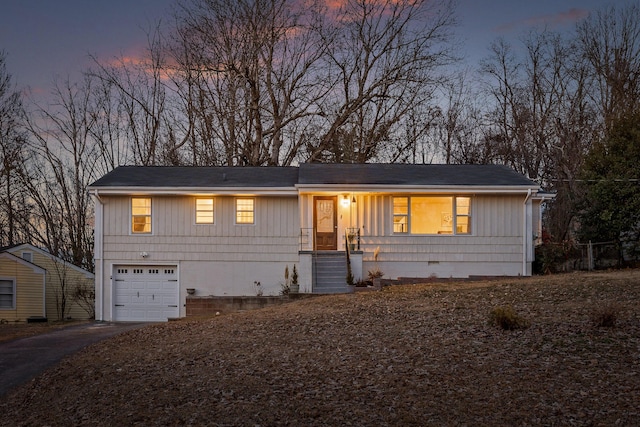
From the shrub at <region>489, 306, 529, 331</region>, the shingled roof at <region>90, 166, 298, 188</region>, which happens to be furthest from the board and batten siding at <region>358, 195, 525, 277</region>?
the shrub at <region>489, 306, 529, 331</region>

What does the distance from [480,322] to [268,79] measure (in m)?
24.2

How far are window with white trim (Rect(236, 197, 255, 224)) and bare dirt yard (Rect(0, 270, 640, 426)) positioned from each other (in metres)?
7.81

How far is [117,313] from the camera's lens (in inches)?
879

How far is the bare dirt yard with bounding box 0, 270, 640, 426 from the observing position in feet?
25.1

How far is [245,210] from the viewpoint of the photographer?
22109mm

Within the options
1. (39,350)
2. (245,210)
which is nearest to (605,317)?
(39,350)

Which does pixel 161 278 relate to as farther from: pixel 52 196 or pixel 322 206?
Answer: pixel 52 196

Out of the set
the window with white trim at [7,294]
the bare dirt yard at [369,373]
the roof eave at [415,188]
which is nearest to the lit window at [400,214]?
the roof eave at [415,188]

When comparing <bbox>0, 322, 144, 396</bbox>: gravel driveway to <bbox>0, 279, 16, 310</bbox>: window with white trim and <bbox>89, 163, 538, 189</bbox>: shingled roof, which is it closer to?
<bbox>89, 163, 538, 189</bbox>: shingled roof

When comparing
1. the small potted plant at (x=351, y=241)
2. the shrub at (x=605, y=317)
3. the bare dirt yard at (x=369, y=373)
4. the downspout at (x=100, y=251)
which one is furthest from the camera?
Answer: the downspout at (x=100, y=251)

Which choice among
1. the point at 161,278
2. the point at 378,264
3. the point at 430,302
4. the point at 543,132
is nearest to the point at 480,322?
the point at 430,302

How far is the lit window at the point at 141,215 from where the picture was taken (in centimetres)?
2222

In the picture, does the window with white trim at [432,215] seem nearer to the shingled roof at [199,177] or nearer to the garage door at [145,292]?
the shingled roof at [199,177]

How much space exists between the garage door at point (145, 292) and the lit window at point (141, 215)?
1.31 meters
